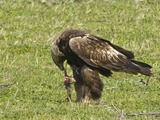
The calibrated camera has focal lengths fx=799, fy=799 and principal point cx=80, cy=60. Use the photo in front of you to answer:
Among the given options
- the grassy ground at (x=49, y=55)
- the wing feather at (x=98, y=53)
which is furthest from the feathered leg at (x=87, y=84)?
the grassy ground at (x=49, y=55)

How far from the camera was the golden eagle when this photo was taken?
443 inches

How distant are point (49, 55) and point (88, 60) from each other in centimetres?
361

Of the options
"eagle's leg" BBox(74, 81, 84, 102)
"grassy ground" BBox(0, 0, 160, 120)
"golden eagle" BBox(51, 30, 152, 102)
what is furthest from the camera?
"eagle's leg" BBox(74, 81, 84, 102)

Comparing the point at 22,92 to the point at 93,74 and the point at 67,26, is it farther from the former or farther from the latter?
the point at 67,26

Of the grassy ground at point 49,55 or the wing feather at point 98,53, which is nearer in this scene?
the grassy ground at point 49,55

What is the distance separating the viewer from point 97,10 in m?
18.7

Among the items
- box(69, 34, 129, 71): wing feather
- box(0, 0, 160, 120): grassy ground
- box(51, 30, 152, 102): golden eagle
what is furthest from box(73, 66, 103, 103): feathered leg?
box(0, 0, 160, 120): grassy ground

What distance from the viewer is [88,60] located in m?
11.3

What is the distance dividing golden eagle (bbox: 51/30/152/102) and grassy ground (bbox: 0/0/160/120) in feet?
1.08

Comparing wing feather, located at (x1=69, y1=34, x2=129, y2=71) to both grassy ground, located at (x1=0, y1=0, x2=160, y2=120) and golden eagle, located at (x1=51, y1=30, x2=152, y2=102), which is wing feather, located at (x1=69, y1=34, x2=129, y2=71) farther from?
grassy ground, located at (x1=0, y1=0, x2=160, y2=120)

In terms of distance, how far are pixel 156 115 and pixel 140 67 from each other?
1.41 metres

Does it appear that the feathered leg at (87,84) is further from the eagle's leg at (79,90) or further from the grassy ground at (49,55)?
the grassy ground at (49,55)

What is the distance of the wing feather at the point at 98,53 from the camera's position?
11266mm

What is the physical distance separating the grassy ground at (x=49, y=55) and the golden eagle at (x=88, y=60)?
1.08 feet
